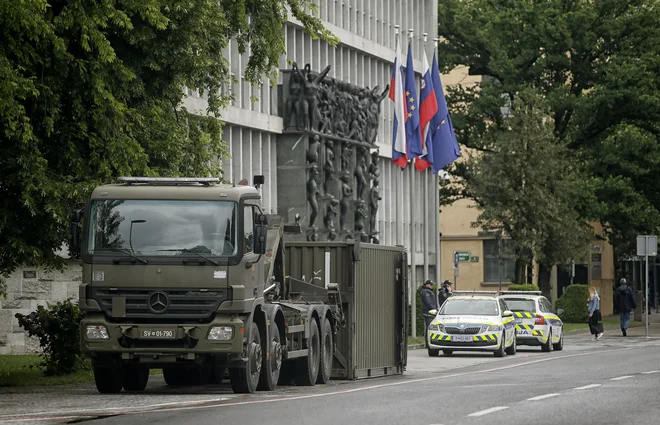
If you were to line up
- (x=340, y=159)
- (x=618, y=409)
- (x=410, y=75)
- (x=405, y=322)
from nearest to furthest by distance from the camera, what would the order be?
(x=618, y=409) < (x=405, y=322) < (x=410, y=75) < (x=340, y=159)

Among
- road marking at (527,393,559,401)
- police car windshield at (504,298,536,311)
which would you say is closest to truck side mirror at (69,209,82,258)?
road marking at (527,393,559,401)

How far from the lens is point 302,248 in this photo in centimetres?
2561

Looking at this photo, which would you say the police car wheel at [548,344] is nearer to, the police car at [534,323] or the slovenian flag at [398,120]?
the police car at [534,323]

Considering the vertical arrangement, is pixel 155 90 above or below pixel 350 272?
above

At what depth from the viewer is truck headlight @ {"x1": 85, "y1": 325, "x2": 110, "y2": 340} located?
20442 mm

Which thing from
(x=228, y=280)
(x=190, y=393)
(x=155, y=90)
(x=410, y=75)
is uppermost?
(x=410, y=75)

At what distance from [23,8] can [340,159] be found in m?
32.5

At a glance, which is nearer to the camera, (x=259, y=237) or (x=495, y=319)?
(x=259, y=237)

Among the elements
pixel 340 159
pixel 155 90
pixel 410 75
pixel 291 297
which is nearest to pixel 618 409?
pixel 291 297

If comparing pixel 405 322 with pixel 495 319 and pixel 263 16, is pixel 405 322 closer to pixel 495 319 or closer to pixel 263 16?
pixel 263 16

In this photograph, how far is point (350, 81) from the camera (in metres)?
56.7

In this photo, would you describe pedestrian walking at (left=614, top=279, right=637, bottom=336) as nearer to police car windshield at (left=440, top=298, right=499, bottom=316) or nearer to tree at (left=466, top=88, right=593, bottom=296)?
tree at (left=466, top=88, right=593, bottom=296)

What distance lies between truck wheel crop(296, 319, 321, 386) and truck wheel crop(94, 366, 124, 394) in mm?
3239

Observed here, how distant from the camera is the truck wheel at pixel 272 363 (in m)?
21.7
